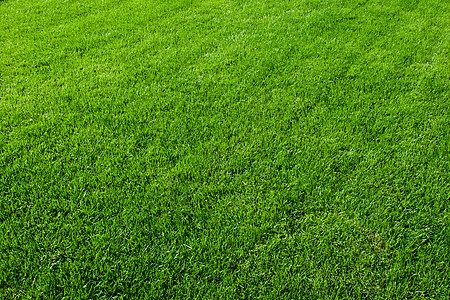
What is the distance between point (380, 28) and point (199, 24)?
3.01 m

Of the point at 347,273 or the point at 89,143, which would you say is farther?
the point at 89,143

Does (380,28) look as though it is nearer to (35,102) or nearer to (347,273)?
(347,273)

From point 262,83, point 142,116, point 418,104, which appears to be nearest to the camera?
point 142,116

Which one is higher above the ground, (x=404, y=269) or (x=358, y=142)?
(x=358, y=142)

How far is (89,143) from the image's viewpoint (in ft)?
11.0

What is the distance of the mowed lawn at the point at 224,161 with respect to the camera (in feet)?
7.88

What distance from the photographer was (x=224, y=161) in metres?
3.24

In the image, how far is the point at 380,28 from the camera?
5621mm

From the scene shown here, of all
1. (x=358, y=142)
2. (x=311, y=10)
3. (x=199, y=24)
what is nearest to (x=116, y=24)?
(x=199, y=24)

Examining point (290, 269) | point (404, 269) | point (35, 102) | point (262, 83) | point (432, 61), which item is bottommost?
point (404, 269)

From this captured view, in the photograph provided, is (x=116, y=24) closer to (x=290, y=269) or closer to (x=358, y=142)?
(x=358, y=142)

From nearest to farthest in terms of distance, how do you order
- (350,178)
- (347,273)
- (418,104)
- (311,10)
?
1. (347,273)
2. (350,178)
3. (418,104)
4. (311,10)

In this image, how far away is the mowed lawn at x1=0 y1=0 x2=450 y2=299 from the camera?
240 centimetres

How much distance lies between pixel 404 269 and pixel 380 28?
4476mm
